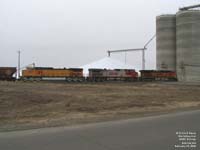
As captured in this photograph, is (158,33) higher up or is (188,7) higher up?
(188,7)

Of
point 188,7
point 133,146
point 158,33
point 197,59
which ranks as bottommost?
point 133,146

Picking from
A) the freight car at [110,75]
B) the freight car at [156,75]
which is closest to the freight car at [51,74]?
the freight car at [110,75]

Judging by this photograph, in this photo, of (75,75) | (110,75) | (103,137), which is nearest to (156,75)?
(110,75)

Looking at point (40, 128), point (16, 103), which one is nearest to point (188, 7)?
point (16, 103)

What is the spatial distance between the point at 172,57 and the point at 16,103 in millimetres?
66928

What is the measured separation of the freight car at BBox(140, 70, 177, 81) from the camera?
66438 mm

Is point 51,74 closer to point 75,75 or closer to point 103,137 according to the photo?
point 75,75

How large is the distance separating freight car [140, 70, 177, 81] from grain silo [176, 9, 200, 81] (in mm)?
5784

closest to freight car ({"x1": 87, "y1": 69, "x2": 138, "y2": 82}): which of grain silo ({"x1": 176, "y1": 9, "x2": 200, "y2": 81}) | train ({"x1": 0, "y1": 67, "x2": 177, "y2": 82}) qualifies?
train ({"x1": 0, "y1": 67, "x2": 177, "y2": 82})

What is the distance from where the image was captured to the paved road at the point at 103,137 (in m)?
8.06

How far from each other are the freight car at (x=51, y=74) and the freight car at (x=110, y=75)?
254 cm

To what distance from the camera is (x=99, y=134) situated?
9.72m

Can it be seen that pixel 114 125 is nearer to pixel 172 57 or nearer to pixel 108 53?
pixel 172 57

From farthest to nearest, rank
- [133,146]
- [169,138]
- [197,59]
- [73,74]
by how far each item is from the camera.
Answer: [197,59] → [73,74] → [169,138] → [133,146]
